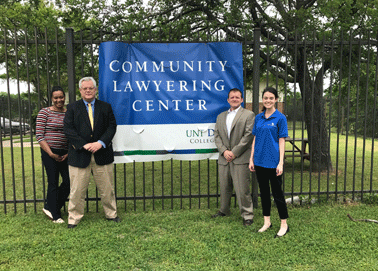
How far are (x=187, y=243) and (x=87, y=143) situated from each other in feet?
5.88

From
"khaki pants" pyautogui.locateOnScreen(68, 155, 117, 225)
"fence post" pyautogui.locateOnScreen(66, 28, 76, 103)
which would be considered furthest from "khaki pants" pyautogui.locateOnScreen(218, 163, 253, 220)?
"fence post" pyautogui.locateOnScreen(66, 28, 76, 103)

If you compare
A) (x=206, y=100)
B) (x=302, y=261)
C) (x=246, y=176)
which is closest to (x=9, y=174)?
(x=206, y=100)

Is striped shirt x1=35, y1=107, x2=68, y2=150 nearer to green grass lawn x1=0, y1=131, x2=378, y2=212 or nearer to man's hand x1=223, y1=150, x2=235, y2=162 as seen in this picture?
green grass lawn x1=0, y1=131, x2=378, y2=212

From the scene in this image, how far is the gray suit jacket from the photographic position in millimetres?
4000

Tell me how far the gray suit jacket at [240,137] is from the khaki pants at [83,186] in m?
1.62

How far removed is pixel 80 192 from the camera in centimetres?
400

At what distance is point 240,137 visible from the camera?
4.06 meters

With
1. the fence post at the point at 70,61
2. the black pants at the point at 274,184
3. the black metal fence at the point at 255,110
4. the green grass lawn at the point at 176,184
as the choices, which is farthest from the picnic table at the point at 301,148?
the fence post at the point at 70,61

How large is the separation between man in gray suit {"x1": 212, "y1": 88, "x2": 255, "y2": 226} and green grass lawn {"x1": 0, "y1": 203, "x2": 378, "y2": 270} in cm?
36

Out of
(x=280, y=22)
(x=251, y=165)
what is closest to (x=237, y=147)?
(x=251, y=165)

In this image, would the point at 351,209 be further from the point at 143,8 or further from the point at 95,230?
the point at 143,8

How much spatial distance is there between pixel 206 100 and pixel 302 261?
2.49m

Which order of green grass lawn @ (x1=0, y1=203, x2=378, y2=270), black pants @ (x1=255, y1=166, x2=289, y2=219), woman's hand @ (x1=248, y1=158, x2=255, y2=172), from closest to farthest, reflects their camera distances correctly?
green grass lawn @ (x1=0, y1=203, x2=378, y2=270) < black pants @ (x1=255, y1=166, x2=289, y2=219) < woman's hand @ (x1=248, y1=158, x2=255, y2=172)

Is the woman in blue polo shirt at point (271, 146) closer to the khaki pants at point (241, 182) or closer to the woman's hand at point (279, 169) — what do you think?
the woman's hand at point (279, 169)
